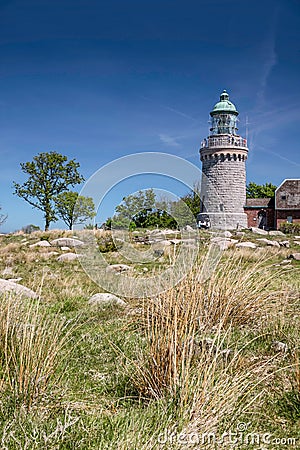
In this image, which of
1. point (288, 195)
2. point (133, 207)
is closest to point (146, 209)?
point (133, 207)

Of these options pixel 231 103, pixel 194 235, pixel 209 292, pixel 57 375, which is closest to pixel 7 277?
pixel 194 235

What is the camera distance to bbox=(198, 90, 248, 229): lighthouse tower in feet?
102

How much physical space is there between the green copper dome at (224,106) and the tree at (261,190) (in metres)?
18.3

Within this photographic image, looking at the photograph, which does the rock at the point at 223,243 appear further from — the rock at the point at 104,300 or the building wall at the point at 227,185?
the building wall at the point at 227,185

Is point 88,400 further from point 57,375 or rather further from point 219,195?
point 219,195

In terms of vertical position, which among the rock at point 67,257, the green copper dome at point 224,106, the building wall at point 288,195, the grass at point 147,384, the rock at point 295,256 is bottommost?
the grass at point 147,384

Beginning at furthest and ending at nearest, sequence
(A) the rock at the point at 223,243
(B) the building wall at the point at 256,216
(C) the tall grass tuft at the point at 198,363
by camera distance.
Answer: (B) the building wall at the point at 256,216 < (A) the rock at the point at 223,243 < (C) the tall grass tuft at the point at 198,363

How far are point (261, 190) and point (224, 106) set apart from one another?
62.6 feet

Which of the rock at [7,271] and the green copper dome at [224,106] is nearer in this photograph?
the rock at [7,271]

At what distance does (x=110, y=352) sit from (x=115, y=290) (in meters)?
2.47

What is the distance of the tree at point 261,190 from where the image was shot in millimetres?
48375

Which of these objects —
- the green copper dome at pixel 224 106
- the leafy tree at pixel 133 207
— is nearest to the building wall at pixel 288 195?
the green copper dome at pixel 224 106

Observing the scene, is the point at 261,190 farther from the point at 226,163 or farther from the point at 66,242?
the point at 66,242

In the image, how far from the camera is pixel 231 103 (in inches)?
1266
